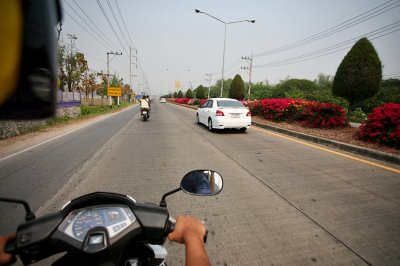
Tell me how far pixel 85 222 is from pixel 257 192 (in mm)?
3216

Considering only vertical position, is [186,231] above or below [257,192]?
above

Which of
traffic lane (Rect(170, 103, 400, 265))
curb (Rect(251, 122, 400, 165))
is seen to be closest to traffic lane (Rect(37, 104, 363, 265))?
traffic lane (Rect(170, 103, 400, 265))

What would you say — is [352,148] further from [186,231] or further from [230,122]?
[186,231]

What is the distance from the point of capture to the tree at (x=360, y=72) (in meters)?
10.5

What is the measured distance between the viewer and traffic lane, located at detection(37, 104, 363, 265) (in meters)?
2.43

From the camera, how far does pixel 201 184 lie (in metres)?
1.73

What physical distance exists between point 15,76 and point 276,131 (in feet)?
37.9

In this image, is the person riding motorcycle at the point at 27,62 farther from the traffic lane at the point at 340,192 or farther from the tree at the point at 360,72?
the tree at the point at 360,72

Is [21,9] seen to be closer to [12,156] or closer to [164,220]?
[164,220]

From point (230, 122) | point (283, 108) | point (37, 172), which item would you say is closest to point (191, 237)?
point (37, 172)

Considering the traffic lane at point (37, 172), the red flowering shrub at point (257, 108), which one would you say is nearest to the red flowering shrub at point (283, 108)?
the red flowering shrub at point (257, 108)

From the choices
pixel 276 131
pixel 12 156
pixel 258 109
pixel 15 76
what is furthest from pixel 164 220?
pixel 258 109

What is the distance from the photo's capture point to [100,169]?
17.0 ft

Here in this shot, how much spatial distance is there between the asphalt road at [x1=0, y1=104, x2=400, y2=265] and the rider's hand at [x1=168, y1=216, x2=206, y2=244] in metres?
1.12
